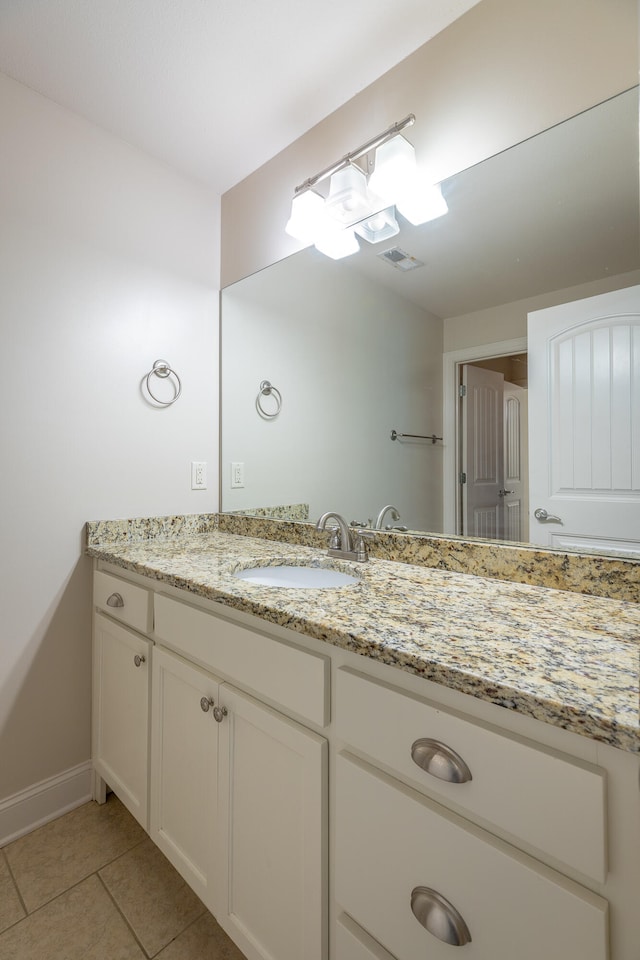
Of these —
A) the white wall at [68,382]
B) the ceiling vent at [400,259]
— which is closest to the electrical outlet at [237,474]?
the white wall at [68,382]

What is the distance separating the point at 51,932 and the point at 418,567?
1320 mm

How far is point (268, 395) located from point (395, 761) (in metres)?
1.52

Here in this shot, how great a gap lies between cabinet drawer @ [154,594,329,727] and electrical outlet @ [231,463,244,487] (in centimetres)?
83

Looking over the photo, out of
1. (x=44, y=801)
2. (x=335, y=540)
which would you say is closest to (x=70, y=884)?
(x=44, y=801)

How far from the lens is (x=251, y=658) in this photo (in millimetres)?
952

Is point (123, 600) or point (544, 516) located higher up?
point (544, 516)

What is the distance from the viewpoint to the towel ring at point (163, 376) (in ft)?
5.88

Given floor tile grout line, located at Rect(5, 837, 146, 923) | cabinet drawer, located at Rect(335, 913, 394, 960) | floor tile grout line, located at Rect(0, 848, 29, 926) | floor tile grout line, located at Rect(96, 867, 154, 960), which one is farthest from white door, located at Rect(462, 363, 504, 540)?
floor tile grout line, located at Rect(0, 848, 29, 926)

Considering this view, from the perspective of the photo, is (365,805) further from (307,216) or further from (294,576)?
(307,216)

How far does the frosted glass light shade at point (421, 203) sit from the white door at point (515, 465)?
0.58 metres

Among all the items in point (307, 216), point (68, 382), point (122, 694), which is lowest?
point (122, 694)

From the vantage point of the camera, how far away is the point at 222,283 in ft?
6.75

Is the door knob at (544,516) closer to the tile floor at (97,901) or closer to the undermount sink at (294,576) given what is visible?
the undermount sink at (294,576)

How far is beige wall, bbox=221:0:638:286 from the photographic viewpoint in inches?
40.4
